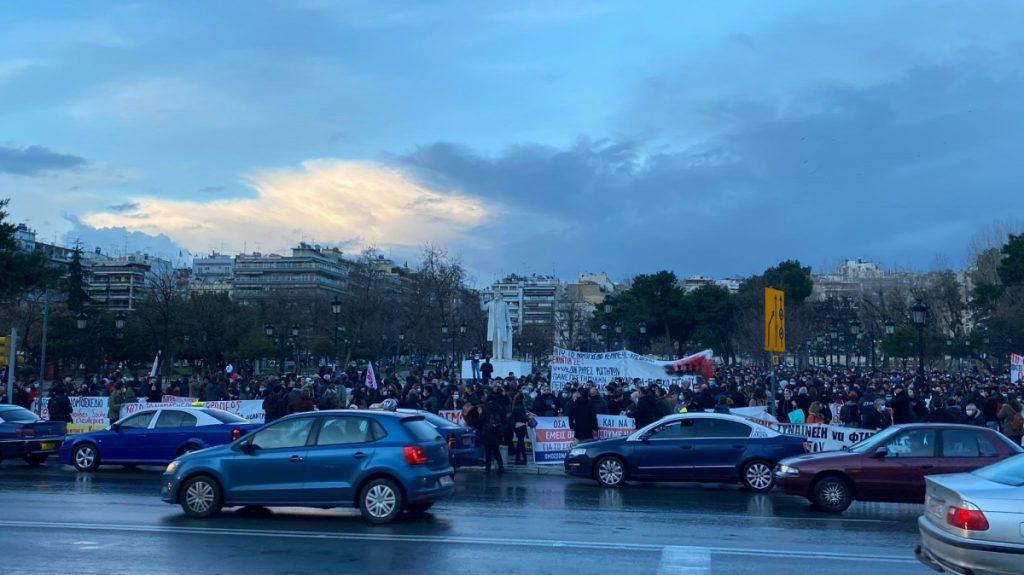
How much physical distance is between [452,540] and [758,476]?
25.1 ft

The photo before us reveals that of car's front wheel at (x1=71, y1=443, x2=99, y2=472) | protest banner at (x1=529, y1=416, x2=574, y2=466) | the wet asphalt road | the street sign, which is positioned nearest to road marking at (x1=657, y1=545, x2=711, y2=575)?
the wet asphalt road

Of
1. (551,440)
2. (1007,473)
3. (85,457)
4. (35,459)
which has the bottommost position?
(35,459)

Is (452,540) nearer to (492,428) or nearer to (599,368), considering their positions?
(492,428)

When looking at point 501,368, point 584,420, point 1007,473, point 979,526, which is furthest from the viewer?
point 501,368

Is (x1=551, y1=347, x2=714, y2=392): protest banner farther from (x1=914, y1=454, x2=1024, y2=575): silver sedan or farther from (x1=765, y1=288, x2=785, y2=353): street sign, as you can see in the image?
(x1=914, y1=454, x2=1024, y2=575): silver sedan

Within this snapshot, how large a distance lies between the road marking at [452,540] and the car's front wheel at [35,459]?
31.5ft

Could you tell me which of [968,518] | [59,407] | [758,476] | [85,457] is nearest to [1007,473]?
[968,518]

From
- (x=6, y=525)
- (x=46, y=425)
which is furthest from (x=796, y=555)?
(x=46, y=425)

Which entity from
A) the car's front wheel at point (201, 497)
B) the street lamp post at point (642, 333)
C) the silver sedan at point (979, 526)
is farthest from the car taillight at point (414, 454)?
the street lamp post at point (642, 333)

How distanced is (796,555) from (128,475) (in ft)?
46.6

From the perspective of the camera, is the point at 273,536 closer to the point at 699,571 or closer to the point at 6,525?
the point at 6,525

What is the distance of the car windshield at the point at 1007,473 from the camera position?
26.8 feet

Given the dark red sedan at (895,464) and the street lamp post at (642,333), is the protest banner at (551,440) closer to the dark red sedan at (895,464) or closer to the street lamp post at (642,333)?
the dark red sedan at (895,464)

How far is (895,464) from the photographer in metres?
14.4
